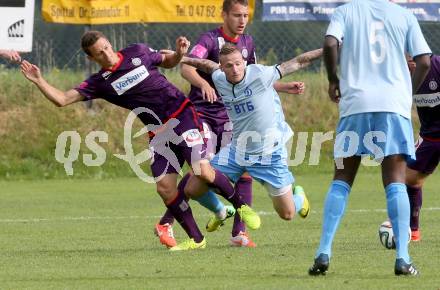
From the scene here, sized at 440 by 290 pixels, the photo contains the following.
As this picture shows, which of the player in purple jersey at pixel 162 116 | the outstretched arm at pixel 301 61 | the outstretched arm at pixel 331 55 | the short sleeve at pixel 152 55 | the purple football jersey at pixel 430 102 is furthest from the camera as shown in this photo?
the purple football jersey at pixel 430 102

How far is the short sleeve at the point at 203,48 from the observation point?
10.8m

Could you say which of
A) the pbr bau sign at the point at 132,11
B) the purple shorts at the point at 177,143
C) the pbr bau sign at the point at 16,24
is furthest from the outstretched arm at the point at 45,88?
the pbr bau sign at the point at 132,11

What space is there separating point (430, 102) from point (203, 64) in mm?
1939

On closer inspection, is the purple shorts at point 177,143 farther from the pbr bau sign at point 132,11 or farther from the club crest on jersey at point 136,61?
the pbr bau sign at point 132,11

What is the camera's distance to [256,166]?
10.2m

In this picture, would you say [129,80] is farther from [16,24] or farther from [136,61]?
[16,24]

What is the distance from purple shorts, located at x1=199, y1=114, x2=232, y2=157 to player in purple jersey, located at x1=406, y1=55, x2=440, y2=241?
5.36 feet

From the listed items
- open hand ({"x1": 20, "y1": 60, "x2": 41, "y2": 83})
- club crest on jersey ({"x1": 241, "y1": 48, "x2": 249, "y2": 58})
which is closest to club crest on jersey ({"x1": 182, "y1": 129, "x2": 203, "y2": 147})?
club crest on jersey ({"x1": 241, "y1": 48, "x2": 249, "y2": 58})

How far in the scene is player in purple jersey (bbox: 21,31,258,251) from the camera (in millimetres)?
10148

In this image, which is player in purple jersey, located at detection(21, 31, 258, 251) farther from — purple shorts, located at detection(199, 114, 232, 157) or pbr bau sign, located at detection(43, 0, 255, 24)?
pbr bau sign, located at detection(43, 0, 255, 24)

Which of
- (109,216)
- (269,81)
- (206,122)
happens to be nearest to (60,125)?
(109,216)

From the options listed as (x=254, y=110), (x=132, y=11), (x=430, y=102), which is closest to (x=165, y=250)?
(x=254, y=110)

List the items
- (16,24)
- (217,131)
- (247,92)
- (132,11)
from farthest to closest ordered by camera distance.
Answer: (132,11) → (16,24) → (217,131) → (247,92)

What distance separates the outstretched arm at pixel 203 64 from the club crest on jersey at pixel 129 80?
36 cm
